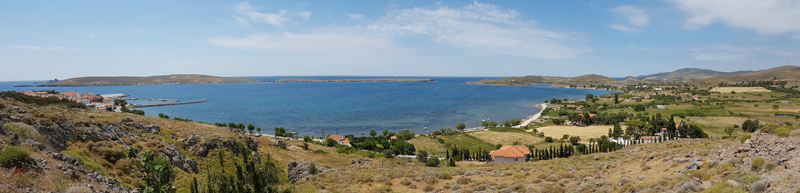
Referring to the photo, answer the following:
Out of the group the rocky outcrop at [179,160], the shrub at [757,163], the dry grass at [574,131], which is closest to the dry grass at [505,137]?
the dry grass at [574,131]

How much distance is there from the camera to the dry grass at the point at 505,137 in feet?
202

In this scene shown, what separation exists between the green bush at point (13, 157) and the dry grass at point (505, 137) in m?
58.4

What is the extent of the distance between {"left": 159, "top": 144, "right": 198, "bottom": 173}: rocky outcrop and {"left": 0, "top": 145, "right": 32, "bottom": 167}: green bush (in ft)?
34.5

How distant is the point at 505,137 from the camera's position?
214ft

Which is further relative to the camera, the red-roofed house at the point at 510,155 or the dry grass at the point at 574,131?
the dry grass at the point at 574,131

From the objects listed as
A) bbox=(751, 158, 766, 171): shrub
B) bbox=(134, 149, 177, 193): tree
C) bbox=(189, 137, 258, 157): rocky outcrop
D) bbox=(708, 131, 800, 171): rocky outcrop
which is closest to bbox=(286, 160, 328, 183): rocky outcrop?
bbox=(189, 137, 258, 157): rocky outcrop

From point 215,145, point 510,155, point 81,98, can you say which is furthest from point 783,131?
point 81,98

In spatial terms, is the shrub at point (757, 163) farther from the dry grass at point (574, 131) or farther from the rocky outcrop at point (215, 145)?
the dry grass at point (574, 131)

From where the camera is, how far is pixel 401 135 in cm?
6244

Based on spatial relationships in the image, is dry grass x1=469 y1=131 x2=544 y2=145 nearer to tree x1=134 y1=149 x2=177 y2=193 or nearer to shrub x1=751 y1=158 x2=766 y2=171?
shrub x1=751 y1=158 x2=766 y2=171

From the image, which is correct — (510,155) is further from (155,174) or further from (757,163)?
(155,174)

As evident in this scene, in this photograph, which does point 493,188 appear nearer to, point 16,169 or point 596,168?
point 596,168

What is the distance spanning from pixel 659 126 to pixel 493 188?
217 ft

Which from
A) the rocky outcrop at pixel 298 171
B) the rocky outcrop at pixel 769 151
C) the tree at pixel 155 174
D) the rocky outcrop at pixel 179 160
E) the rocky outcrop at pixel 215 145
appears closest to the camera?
the tree at pixel 155 174
